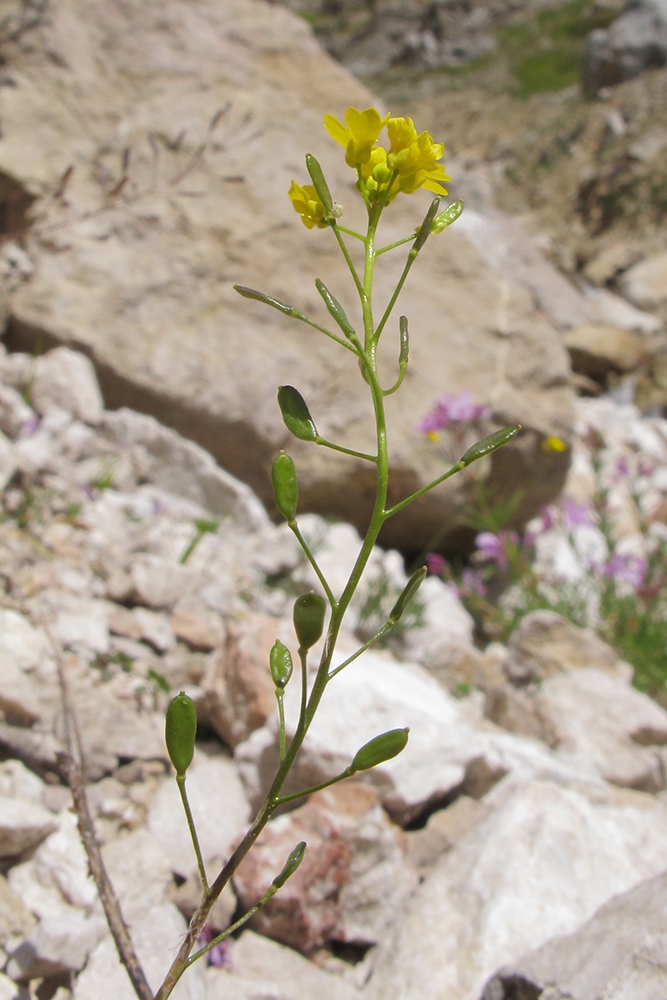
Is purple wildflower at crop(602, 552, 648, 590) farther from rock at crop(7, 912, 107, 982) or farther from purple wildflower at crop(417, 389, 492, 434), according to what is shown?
rock at crop(7, 912, 107, 982)

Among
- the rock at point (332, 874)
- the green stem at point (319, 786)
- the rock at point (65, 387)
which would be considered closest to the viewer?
the green stem at point (319, 786)

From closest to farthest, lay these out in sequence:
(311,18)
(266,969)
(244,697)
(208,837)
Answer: (266,969) → (208,837) → (244,697) → (311,18)

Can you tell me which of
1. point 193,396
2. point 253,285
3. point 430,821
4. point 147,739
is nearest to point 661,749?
point 430,821

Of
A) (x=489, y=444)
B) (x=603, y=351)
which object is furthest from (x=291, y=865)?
(x=603, y=351)

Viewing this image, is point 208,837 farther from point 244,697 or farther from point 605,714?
point 605,714

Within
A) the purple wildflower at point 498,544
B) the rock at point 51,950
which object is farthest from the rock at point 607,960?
the purple wildflower at point 498,544

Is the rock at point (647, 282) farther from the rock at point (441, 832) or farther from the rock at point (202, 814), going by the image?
the rock at point (202, 814)
